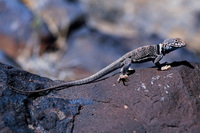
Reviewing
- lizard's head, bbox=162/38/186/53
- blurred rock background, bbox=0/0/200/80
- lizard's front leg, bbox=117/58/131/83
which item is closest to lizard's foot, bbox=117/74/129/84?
lizard's front leg, bbox=117/58/131/83

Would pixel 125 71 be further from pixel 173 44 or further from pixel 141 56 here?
pixel 173 44

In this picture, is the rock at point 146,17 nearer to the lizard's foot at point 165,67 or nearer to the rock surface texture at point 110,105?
the lizard's foot at point 165,67

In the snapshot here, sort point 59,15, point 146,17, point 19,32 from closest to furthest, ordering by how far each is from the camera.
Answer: point 19,32 → point 59,15 → point 146,17

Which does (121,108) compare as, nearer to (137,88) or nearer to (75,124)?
(137,88)

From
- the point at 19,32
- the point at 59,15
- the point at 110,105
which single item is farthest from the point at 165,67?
the point at 59,15

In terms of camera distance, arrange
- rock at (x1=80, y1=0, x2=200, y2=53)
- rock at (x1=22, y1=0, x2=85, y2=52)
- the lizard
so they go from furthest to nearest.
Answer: rock at (x1=80, y1=0, x2=200, y2=53), rock at (x1=22, y1=0, x2=85, y2=52), the lizard

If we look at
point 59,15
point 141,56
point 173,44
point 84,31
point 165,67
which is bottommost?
point 165,67

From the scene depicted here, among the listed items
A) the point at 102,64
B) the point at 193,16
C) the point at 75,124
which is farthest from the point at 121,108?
the point at 193,16

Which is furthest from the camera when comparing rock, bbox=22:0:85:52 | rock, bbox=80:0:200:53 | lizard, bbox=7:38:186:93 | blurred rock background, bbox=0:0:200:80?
rock, bbox=80:0:200:53

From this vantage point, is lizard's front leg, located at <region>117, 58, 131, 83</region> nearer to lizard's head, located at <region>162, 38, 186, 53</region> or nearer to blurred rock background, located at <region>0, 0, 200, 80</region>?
lizard's head, located at <region>162, 38, 186, 53</region>
